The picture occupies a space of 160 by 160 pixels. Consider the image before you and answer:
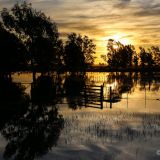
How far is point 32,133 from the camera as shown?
24.5m

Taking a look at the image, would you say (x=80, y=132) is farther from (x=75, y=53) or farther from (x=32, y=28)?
(x=75, y=53)

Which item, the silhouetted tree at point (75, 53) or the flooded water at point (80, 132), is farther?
the silhouetted tree at point (75, 53)

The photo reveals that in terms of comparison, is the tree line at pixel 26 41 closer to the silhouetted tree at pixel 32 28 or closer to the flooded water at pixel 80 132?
the silhouetted tree at pixel 32 28

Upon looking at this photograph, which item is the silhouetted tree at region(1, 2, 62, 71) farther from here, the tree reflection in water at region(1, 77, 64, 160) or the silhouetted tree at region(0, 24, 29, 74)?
the tree reflection in water at region(1, 77, 64, 160)

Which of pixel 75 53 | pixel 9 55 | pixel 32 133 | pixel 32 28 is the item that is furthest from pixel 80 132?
pixel 75 53

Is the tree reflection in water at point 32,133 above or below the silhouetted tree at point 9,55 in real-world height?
below

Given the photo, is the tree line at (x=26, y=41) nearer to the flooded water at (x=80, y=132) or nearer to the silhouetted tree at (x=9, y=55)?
the silhouetted tree at (x=9, y=55)

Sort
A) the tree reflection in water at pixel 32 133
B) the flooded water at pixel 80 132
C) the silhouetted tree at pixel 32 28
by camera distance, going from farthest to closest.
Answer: the silhouetted tree at pixel 32 28 < the tree reflection in water at pixel 32 133 < the flooded water at pixel 80 132

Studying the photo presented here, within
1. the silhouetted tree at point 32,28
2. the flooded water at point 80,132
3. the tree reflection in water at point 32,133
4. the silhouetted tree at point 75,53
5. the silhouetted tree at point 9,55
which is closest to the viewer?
the flooded water at point 80,132

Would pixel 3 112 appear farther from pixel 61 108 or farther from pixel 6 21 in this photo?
pixel 6 21

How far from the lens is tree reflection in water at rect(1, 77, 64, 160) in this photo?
782 inches

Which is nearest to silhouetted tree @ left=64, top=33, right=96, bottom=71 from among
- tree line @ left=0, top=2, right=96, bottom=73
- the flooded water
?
tree line @ left=0, top=2, right=96, bottom=73

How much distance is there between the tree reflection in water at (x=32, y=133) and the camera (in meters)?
19.9

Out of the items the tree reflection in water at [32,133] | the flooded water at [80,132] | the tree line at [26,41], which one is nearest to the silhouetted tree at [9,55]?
the tree line at [26,41]
